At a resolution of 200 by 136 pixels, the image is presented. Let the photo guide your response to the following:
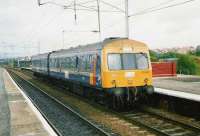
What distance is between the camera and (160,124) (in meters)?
14.2

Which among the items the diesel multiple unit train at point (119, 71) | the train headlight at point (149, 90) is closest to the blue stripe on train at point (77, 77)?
the diesel multiple unit train at point (119, 71)

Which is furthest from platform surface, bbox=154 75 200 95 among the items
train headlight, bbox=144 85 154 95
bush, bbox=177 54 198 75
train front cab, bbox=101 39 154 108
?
bush, bbox=177 54 198 75

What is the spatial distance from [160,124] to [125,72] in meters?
4.02

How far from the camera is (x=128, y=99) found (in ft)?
57.0

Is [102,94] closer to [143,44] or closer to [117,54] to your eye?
[117,54]

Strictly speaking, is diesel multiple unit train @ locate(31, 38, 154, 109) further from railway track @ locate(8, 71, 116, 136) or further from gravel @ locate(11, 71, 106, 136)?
gravel @ locate(11, 71, 106, 136)

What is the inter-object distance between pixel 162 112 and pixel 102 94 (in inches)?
117

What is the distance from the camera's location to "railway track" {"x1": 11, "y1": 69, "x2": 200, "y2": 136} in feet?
41.0

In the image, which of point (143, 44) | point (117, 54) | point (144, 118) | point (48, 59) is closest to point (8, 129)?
point (144, 118)

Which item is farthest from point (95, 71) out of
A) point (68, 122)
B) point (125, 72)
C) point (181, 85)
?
point (181, 85)

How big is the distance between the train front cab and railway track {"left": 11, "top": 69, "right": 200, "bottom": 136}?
0.84 m

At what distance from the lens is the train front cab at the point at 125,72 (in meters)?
17.2

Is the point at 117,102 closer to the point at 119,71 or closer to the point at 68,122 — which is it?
the point at 119,71

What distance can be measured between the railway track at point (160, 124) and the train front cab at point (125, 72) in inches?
33.2
